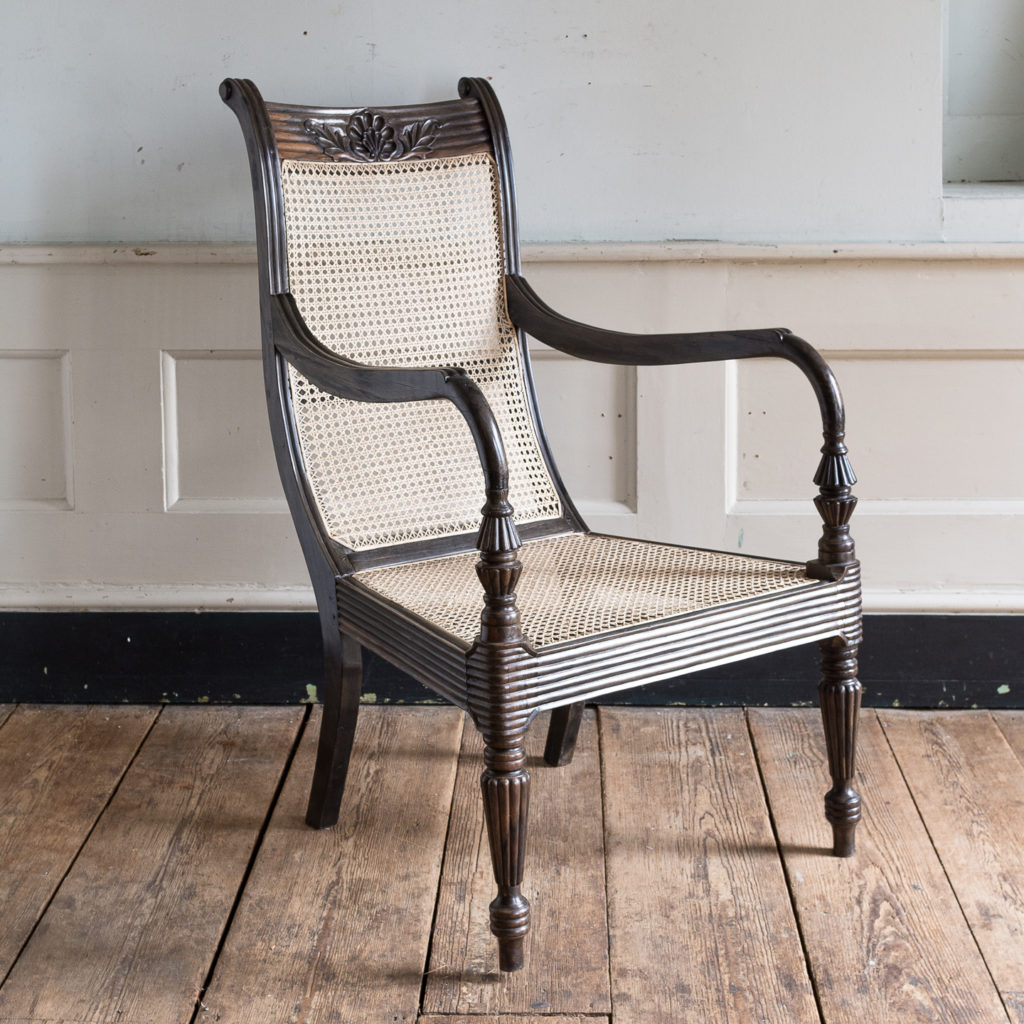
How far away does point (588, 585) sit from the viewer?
4.86 ft

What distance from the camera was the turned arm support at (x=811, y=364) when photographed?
145 centimetres

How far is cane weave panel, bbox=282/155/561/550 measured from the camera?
5.40ft

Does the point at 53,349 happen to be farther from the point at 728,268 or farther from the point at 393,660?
the point at 728,268

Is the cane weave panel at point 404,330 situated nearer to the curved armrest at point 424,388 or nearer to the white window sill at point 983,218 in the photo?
the curved armrest at point 424,388

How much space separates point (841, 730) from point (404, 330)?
85cm

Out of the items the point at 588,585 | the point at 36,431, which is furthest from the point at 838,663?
the point at 36,431

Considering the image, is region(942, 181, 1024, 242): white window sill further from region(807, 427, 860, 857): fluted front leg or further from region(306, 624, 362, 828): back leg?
region(306, 624, 362, 828): back leg

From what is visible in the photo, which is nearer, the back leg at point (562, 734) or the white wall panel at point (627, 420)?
the back leg at point (562, 734)

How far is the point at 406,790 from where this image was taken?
5.95 feet

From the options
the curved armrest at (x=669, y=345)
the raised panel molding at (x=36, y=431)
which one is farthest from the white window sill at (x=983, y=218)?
the raised panel molding at (x=36, y=431)

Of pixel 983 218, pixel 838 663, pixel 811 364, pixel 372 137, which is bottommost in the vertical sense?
pixel 838 663

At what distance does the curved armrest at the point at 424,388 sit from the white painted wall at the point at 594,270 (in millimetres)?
535

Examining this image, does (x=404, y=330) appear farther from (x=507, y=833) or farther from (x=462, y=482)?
(x=507, y=833)

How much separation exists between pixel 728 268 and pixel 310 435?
0.82 meters
